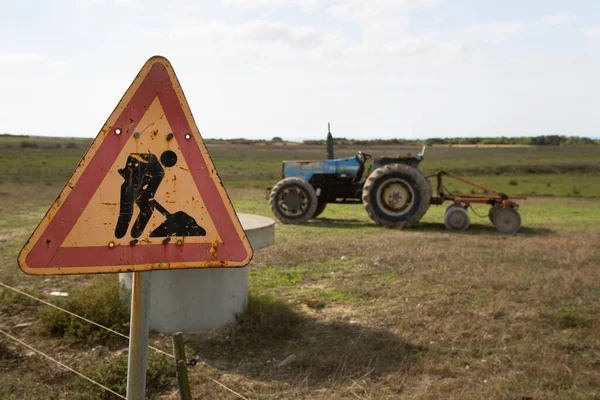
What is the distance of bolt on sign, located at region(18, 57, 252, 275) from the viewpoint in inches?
94.3

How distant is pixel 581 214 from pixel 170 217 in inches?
576

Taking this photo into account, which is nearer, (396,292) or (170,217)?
(170,217)

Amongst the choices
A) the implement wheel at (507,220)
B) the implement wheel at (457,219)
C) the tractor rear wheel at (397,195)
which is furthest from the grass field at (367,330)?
the tractor rear wheel at (397,195)

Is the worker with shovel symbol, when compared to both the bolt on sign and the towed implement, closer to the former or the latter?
the bolt on sign

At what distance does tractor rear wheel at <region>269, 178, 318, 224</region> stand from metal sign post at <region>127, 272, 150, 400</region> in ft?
34.4

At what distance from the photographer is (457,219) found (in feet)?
38.7

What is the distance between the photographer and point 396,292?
6461mm

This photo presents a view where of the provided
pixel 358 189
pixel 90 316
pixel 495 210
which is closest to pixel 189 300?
pixel 90 316

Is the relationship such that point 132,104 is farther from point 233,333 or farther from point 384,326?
point 384,326

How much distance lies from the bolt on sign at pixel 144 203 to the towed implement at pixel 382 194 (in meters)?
9.77

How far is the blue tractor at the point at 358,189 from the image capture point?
12.1 m

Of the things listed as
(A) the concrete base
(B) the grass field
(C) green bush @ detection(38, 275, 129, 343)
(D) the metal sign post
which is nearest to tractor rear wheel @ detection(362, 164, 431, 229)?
(B) the grass field

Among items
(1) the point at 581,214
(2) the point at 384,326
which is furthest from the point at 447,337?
(1) the point at 581,214

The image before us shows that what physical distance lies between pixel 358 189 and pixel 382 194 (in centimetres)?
117
